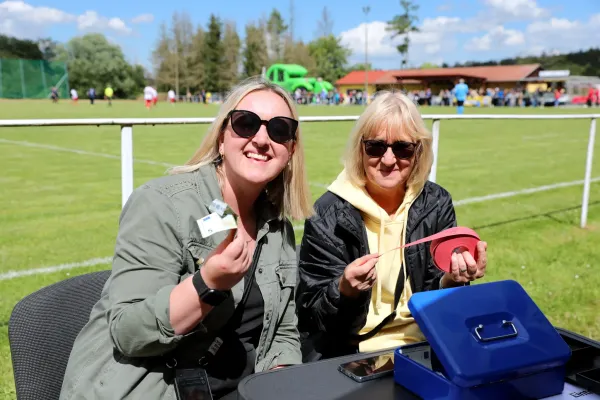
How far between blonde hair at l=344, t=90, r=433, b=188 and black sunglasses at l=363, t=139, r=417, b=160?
1.4 inches

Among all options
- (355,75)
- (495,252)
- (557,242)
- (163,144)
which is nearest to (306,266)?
(495,252)

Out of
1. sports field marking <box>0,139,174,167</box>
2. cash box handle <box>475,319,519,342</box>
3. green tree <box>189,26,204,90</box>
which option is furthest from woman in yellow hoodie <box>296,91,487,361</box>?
green tree <box>189,26,204,90</box>

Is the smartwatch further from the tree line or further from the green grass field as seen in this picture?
the tree line

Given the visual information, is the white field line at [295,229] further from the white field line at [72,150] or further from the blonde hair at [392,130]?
the white field line at [72,150]

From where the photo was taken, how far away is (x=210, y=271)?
1.50 metres

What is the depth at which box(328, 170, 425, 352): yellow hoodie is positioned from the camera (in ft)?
7.66

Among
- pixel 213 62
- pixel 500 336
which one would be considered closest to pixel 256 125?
pixel 500 336

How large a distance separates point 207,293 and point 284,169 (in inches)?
32.3

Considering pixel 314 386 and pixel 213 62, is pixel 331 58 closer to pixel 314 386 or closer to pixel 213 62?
pixel 213 62

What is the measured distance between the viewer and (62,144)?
17.3m

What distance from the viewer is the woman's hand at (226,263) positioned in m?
1.46

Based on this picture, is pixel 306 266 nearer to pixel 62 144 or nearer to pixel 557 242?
pixel 557 242

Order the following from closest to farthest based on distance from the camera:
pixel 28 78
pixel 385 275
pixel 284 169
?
1. pixel 284 169
2. pixel 385 275
3. pixel 28 78

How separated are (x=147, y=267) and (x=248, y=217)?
1.75 feet
